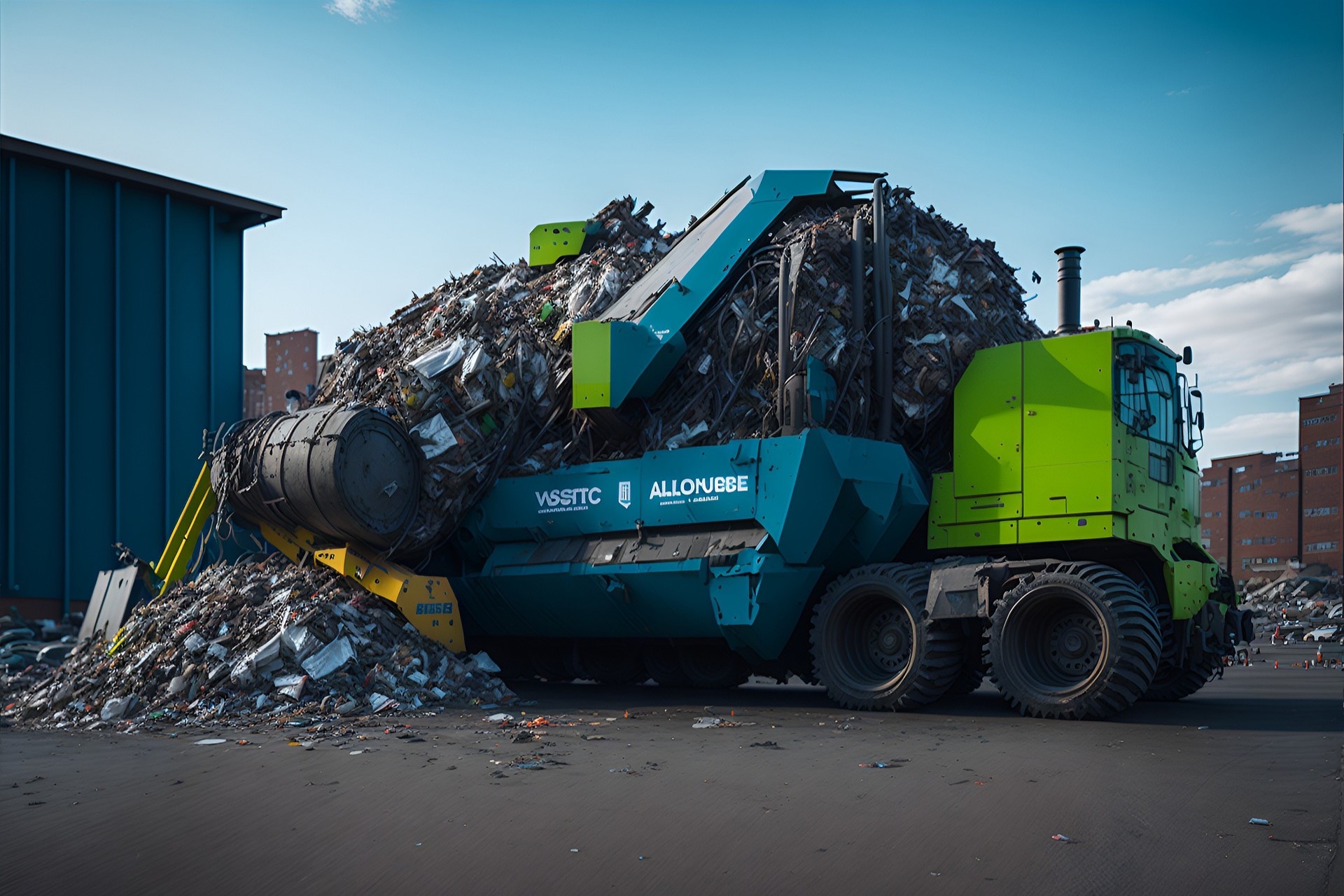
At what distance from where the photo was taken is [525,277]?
45.8 feet

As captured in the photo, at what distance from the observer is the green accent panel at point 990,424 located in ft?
31.9

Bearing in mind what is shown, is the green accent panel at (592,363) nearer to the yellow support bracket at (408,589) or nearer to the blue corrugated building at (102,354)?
the yellow support bracket at (408,589)

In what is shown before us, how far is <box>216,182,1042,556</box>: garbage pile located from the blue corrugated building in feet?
22.3

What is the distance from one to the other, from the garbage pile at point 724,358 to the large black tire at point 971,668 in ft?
5.36

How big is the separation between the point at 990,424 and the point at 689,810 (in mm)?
5656

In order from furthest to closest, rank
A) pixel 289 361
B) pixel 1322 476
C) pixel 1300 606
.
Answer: pixel 1322 476
pixel 289 361
pixel 1300 606

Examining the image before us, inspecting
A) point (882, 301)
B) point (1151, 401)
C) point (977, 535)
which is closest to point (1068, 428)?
point (1151, 401)

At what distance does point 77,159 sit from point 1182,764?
677 inches

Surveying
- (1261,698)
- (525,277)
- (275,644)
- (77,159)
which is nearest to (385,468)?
(275,644)

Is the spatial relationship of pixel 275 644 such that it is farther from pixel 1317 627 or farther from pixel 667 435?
pixel 1317 627

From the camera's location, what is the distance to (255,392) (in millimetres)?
27625

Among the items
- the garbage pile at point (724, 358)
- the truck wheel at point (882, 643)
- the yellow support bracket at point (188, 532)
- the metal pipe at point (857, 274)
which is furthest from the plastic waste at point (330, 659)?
the metal pipe at point (857, 274)

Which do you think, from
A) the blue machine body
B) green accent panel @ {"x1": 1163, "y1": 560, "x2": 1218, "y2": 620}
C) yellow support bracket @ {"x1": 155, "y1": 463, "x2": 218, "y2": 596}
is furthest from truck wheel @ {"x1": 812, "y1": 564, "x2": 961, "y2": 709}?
yellow support bracket @ {"x1": 155, "y1": 463, "x2": 218, "y2": 596}

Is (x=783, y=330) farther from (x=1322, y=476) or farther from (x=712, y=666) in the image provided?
(x=1322, y=476)
